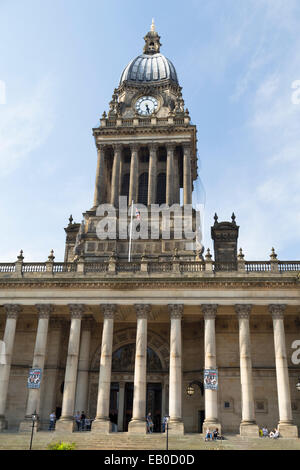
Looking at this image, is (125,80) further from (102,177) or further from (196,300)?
(196,300)

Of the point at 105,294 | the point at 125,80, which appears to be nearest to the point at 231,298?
the point at 105,294

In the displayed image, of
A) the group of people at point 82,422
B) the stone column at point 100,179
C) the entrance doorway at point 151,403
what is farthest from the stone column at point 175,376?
the stone column at point 100,179

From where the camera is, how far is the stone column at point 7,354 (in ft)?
117

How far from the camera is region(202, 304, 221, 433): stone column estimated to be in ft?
110

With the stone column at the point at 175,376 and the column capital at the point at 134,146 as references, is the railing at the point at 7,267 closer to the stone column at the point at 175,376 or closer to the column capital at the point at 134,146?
the stone column at the point at 175,376

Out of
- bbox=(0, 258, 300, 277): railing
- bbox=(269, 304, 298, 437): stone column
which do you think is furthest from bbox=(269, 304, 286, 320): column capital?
bbox=(0, 258, 300, 277): railing

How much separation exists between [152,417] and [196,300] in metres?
11.4

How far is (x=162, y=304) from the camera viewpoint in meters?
37.3

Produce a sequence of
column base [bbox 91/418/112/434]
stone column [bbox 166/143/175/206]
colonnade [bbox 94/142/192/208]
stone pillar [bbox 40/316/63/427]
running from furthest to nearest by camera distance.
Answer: colonnade [bbox 94/142/192/208]
stone column [bbox 166/143/175/206]
stone pillar [bbox 40/316/63/427]
column base [bbox 91/418/112/434]

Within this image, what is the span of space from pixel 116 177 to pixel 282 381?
29.1 metres

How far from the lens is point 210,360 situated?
3509 cm

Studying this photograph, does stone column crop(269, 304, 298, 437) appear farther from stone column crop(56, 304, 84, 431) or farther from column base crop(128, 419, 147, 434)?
stone column crop(56, 304, 84, 431)

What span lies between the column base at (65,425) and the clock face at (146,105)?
123ft

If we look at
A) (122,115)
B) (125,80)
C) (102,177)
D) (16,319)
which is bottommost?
(16,319)
